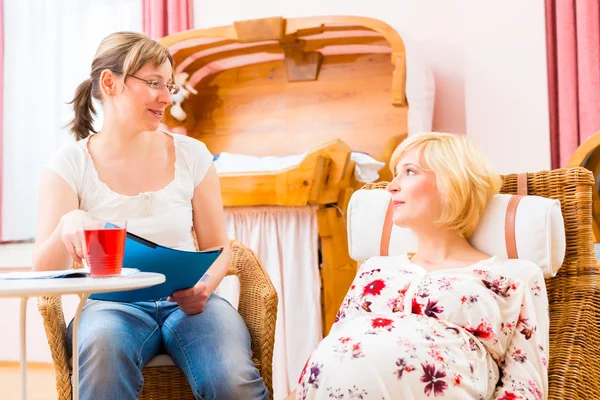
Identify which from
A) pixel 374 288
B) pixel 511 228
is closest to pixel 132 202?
pixel 374 288

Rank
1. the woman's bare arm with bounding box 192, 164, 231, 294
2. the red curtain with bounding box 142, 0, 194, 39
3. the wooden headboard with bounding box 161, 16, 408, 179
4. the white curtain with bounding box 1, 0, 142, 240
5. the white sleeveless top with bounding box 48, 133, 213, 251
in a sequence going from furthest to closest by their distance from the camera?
the white curtain with bounding box 1, 0, 142, 240 < the red curtain with bounding box 142, 0, 194, 39 < the wooden headboard with bounding box 161, 16, 408, 179 < the woman's bare arm with bounding box 192, 164, 231, 294 < the white sleeveless top with bounding box 48, 133, 213, 251

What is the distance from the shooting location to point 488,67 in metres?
2.70

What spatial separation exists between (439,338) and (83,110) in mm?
1037

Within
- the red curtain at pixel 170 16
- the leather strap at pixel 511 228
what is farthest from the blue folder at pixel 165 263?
the red curtain at pixel 170 16

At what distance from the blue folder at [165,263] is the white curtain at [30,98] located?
2463 mm

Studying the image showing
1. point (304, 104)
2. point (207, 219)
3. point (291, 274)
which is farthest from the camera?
point (304, 104)

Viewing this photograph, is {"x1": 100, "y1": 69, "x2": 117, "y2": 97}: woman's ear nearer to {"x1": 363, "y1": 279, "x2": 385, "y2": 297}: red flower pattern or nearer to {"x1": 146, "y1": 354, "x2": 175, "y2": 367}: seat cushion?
{"x1": 146, "y1": 354, "x2": 175, "y2": 367}: seat cushion

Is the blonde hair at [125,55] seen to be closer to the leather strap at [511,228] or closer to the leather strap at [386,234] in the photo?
the leather strap at [386,234]

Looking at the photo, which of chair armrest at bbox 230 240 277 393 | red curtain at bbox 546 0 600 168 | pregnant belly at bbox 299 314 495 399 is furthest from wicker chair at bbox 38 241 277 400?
red curtain at bbox 546 0 600 168

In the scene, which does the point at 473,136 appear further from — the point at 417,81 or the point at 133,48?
the point at 133,48

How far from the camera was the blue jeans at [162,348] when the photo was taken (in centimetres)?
136

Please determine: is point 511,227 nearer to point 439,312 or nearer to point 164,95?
point 439,312

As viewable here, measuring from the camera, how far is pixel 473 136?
2723 mm

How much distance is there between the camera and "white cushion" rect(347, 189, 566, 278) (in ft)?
4.73
